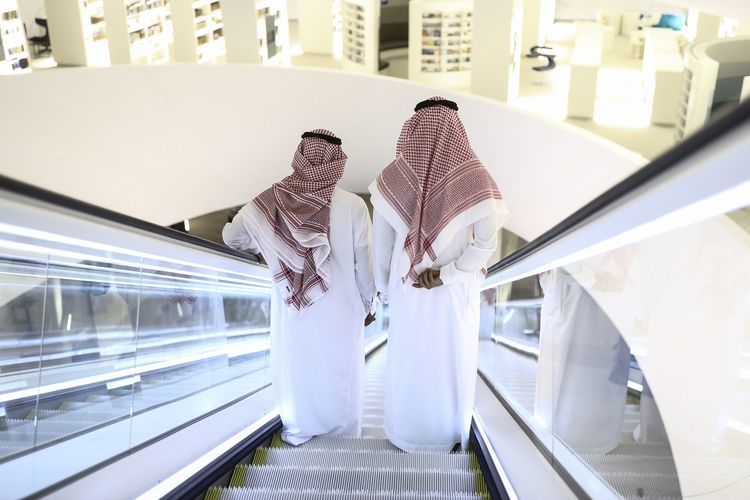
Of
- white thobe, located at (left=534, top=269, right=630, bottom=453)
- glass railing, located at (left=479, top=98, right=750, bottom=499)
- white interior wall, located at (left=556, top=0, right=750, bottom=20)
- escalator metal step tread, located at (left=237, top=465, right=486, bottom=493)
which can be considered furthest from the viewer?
white interior wall, located at (left=556, top=0, right=750, bottom=20)

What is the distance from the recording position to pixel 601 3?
10.5 meters

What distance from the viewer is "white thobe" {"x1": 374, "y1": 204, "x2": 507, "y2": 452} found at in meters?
3.45

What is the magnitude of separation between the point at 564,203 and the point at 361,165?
316cm

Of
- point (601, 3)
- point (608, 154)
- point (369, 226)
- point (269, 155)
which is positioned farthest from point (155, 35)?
point (369, 226)

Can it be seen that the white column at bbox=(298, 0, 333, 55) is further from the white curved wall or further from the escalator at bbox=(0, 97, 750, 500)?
the escalator at bbox=(0, 97, 750, 500)

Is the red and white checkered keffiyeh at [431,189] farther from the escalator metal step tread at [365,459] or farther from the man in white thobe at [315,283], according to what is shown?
the escalator metal step tread at [365,459]

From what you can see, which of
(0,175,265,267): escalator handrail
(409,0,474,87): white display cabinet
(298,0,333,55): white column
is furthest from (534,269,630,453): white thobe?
(298,0,333,55): white column

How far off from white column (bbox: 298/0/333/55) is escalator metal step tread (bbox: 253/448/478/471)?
29.0 feet

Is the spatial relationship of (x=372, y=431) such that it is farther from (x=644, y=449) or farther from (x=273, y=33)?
(x=273, y=33)

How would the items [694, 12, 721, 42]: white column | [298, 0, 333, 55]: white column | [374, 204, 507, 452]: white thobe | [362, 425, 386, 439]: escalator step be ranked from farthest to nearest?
[298, 0, 333, 55]: white column
[694, 12, 721, 42]: white column
[362, 425, 386, 439]: escalator step
[374, 204, 507, 452]: white thobe

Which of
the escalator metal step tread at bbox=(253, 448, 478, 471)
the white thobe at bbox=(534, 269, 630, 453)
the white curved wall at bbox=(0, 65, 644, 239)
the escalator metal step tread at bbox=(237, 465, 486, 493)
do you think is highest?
the white thobe at bbox=(534, 269, 630, 453)

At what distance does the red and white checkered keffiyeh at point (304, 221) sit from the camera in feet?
11.6

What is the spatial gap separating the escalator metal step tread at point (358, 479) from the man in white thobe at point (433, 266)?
1.93 ft

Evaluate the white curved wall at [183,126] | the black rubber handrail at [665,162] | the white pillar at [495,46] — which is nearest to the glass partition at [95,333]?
the black rubber handrail at [665,162]
